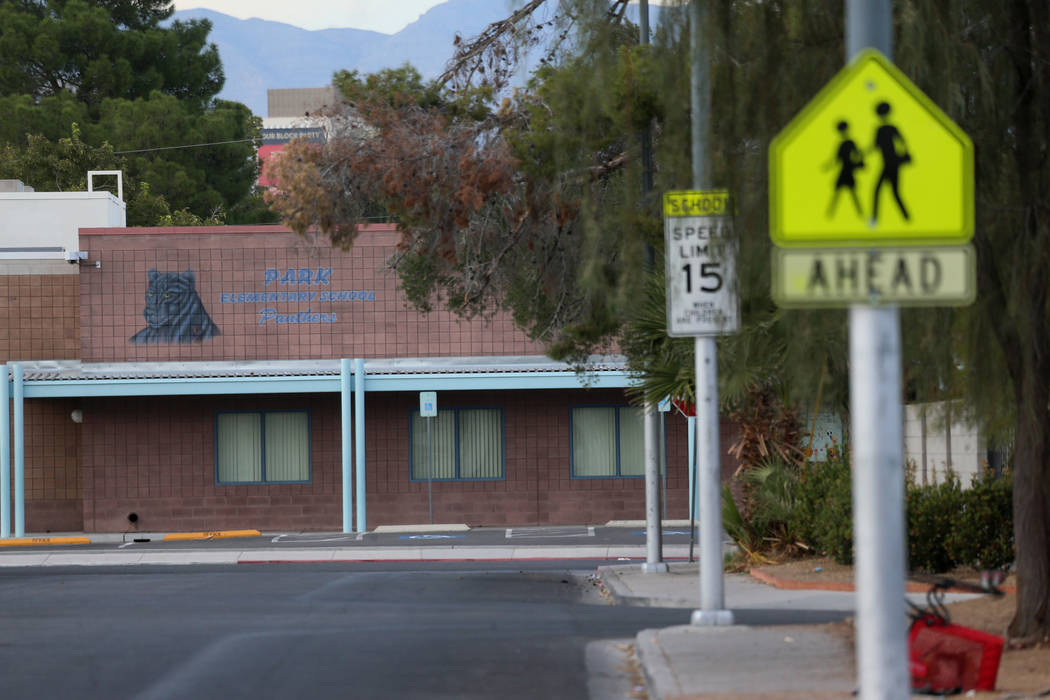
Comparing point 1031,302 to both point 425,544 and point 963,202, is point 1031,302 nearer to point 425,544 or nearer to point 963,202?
point 963,202

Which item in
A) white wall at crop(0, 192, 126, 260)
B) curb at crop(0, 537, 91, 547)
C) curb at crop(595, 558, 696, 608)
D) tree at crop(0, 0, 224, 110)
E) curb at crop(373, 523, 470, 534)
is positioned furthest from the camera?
tree at crop(0, 0, 224, 110)

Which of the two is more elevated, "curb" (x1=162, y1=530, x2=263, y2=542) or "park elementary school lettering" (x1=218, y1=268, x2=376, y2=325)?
"park elementary school lettering" (x1=218, y1=268, x2=376, y2=325)

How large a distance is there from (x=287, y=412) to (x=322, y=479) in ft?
5.23

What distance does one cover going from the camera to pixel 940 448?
1703 centimetres

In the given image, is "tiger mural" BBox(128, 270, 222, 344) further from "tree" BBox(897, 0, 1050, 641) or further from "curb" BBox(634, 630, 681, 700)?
"tree" BBox(897, 0, 1050, 641)

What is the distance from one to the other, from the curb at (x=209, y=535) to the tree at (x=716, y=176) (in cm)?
1256

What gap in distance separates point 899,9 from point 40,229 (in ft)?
81.5

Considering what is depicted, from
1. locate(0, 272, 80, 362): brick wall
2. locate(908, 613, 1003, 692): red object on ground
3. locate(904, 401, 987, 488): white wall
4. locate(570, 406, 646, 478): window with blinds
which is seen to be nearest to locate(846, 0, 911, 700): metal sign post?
locate(908, 613, 1003, 692): red object on ground

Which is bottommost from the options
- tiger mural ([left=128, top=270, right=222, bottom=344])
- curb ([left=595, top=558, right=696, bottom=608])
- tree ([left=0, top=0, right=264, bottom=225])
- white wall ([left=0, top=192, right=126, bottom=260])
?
curb ([left=595, top=558, right=696, bottom=608])

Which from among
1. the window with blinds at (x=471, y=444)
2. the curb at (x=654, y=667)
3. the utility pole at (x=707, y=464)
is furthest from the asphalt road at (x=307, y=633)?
the window with blinds at (x=471, y=444)

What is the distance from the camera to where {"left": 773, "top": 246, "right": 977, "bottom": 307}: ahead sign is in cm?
540

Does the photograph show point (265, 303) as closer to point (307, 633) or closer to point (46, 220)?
point (46, 220)

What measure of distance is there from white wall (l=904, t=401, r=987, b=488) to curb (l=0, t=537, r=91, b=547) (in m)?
17.0

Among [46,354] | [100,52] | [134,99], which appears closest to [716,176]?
[46,354]
